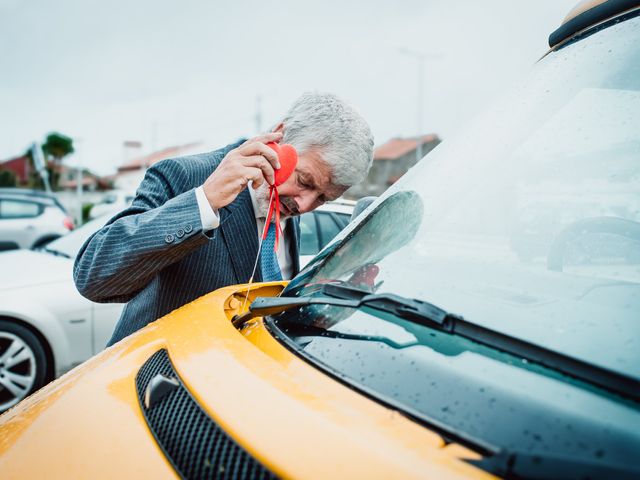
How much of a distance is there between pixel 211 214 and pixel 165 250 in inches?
6.6

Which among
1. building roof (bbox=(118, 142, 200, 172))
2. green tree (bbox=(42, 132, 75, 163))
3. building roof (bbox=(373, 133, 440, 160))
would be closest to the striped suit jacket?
building roof (bbox=(373, 133, 440, 160))

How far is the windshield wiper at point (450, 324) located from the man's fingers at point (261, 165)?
0.47 meters

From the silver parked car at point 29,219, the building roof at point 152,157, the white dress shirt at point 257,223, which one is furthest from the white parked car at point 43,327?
the building roof at point 152,157

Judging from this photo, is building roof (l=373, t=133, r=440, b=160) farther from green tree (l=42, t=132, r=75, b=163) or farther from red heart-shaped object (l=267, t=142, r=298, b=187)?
red heart-shaped object (l=267, t=142, r=298, b=187)

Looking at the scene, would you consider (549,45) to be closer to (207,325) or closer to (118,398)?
(207,325)

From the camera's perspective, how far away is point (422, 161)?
154 cm

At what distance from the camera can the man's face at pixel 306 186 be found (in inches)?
76.4

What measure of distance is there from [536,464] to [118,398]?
2.67 feet

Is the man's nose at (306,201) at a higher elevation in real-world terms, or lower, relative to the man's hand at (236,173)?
lower

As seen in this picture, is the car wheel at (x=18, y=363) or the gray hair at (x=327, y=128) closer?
the gray hair at (x=327, y=128)

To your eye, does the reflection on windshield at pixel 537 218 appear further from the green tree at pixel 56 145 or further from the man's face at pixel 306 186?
the green tree at pixel 56 145

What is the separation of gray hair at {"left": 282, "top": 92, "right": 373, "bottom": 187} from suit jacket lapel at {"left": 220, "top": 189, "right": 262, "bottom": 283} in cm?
31

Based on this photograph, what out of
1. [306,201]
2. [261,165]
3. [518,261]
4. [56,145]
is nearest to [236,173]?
[261,165]

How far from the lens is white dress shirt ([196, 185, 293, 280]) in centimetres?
149
